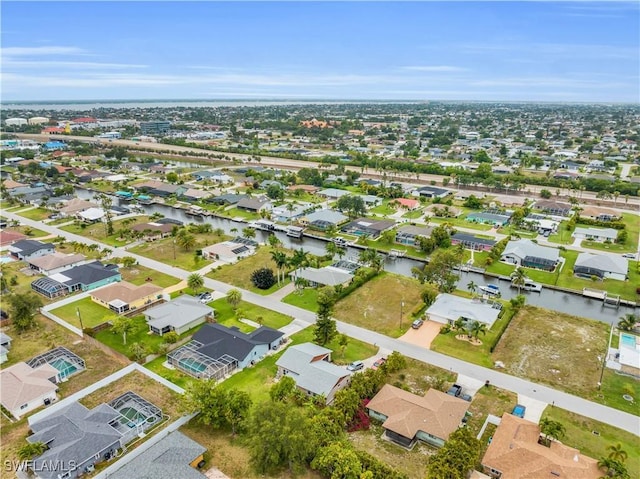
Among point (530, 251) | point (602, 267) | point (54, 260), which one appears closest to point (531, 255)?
point (530, 251)

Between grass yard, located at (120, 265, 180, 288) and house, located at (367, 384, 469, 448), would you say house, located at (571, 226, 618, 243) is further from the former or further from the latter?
grass yard, located at (120, 265, 180, 288)

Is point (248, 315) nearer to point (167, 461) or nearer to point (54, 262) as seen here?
point (167, 461)

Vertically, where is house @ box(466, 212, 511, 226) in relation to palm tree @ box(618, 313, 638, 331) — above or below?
above

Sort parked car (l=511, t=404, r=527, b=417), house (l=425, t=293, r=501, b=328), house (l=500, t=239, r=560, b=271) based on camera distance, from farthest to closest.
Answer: house (l=500, t=239, r=560, b=271), house (l=425, t=293, r=501, b=328), parked car (l=511, t=404, r=527, b=417)

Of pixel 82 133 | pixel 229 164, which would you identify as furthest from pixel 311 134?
pixel 82 133

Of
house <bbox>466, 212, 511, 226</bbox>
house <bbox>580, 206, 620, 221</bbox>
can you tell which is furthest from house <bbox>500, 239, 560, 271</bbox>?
house <bbox>580, 206, 620, 221</bbox>
